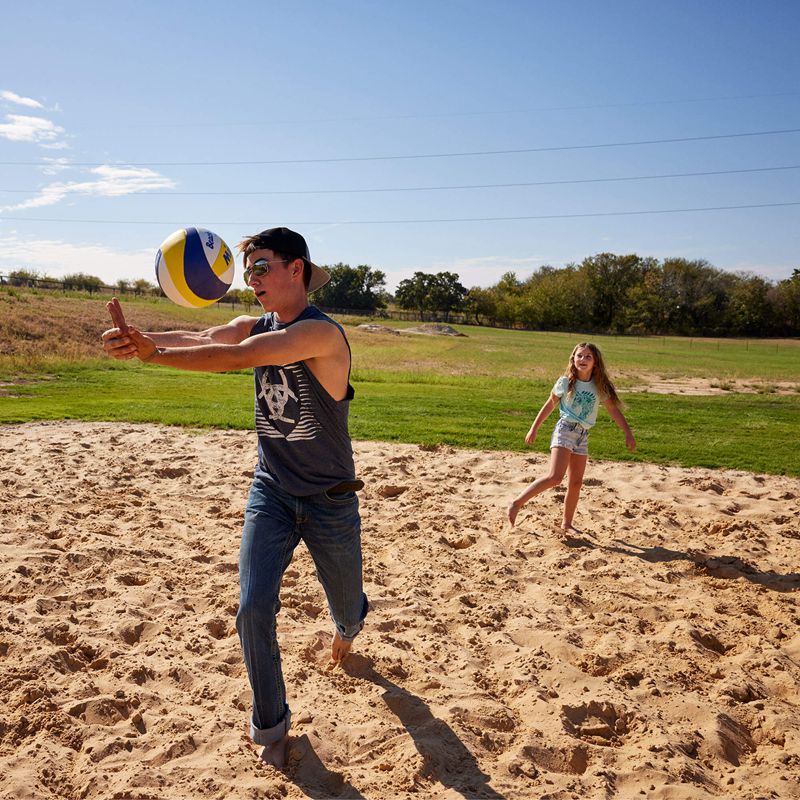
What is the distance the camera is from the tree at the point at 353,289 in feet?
390

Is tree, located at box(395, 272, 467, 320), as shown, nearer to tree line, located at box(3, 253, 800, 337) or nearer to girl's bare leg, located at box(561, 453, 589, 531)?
tree line, located at box(3, 253, 800, 337)

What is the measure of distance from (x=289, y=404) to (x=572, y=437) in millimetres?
3755

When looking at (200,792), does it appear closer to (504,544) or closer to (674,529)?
(504,544)

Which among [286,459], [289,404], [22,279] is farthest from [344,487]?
[22,279]

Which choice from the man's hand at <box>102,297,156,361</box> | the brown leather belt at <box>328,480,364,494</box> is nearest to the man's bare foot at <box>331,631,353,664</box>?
the brown leather belt at <box>328,480,364,494</box>

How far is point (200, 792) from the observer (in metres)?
3.02

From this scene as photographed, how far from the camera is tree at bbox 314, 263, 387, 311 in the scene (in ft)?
390

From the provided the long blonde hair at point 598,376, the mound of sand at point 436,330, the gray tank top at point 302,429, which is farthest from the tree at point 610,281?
the gray tank top at point 302,429

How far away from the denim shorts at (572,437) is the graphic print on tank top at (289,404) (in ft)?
11.9

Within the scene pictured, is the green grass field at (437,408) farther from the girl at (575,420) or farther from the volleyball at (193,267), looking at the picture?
the volleyball at (193,267)

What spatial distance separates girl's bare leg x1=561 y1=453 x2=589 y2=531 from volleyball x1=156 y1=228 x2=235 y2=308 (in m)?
3.46

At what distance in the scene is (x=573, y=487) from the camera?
6539 millimetres

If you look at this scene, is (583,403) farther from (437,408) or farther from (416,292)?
(416,292)

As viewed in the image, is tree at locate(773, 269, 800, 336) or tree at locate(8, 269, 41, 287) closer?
tree at locate(8, 269, 41, 287)
